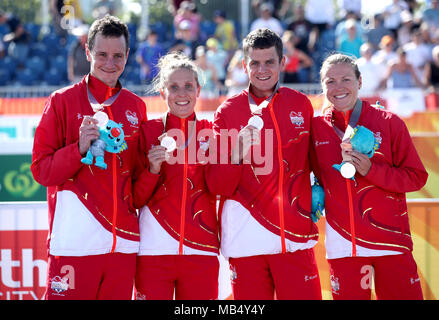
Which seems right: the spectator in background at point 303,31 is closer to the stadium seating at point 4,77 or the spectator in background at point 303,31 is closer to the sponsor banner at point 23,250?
the stadium seating at point 4,77

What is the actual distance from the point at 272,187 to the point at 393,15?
38.6 feet

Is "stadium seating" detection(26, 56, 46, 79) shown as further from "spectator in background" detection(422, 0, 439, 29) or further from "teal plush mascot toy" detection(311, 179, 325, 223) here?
"teal plush mascot toy" detection(311, 179, 325, 223)

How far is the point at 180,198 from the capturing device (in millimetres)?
4086

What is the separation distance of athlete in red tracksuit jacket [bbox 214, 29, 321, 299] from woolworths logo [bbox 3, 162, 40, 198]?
376 centimetres

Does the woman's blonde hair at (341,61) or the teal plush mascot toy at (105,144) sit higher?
the woman's blonde hair at (341,61)

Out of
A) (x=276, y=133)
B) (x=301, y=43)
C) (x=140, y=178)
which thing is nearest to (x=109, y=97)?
(x=140, y=178)

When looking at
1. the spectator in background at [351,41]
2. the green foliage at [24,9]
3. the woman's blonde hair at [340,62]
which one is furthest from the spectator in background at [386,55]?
the green foliage at [24,9]

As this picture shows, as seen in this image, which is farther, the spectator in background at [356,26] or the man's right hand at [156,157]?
the spectator in background at [356,26]

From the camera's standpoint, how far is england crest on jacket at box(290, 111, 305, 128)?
4156 mm

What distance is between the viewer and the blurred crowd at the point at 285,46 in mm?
12453

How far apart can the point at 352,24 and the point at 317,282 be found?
9885mm

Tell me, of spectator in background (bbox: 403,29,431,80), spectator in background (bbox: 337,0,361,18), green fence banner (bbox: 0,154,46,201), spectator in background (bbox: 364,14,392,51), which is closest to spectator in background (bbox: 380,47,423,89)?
spectator in background (bbox: 403,29,431,80)

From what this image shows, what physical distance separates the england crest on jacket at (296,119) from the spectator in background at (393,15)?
11.3 meters

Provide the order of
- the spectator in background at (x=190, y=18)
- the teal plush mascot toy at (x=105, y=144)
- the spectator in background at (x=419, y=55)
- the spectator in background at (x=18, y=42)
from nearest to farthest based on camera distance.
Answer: the teal plush mascot toy at (x=105, y=144), the spectator in background at (x=419, y=55), the spectator in background at (x=190, y=18), the spectator in background at (x=18, y=42)
